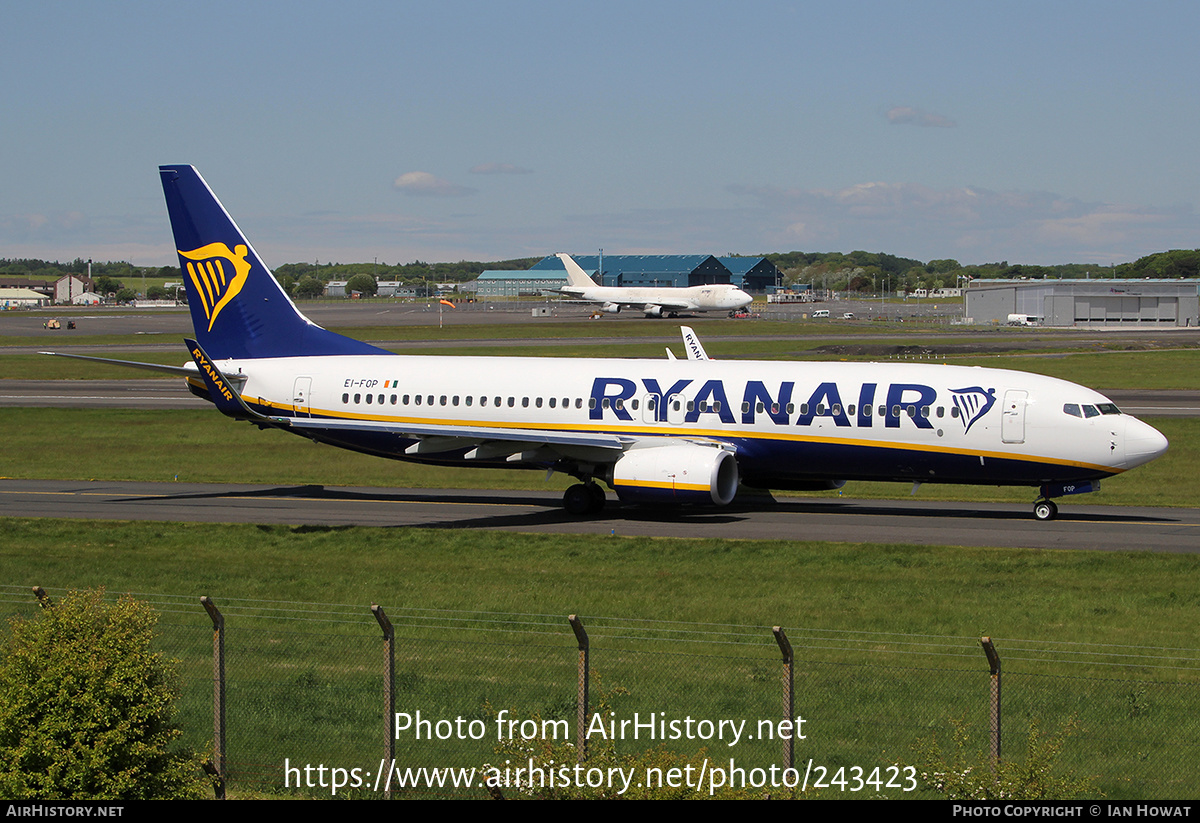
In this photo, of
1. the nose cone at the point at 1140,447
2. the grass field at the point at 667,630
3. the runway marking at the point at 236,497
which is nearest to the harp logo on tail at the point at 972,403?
the nose cone at the point at 1140,447

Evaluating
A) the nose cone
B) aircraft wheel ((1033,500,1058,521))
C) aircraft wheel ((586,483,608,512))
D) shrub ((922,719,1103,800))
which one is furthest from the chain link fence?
aircraft wheel ((586,483,608,512))

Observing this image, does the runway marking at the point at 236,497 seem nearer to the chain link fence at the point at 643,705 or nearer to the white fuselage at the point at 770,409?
the white fuselage at the point at 770,409

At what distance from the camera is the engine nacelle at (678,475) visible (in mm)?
32938

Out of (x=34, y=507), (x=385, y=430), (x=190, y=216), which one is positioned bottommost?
(x=34, y=507)

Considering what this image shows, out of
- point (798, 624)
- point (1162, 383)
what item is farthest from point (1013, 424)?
point (1162, 383)

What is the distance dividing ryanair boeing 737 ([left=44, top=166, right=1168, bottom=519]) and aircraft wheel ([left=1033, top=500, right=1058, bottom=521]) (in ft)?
0.14

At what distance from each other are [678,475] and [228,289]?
690 inches

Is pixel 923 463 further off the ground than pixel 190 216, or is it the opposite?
pixel 190 216

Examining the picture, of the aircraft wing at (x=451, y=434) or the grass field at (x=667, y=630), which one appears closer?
the grass field at (x=667, y=630)

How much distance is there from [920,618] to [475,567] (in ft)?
33.6

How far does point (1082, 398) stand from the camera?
32.7 metres

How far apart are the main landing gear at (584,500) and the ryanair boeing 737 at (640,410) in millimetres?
43

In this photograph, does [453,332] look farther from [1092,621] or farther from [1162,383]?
[1092,621]

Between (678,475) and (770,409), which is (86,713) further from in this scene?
(770,409)
